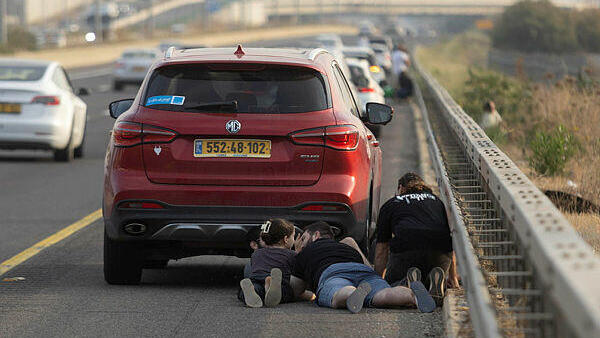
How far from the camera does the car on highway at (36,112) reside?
19.8m

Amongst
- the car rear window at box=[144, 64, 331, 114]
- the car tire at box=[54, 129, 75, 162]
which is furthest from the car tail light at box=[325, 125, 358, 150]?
the car tire at box=[54, 129, 75, 162]

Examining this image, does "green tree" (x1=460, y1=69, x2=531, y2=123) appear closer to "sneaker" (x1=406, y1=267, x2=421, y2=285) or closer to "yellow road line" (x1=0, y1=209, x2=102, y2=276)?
"yellow road line" (x1=0, y1=209, x2=102, y2=276)

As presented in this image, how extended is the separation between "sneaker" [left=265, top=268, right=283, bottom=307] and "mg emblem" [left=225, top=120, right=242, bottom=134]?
3.27ft

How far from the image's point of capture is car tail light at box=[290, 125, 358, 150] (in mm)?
8328

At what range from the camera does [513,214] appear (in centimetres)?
585

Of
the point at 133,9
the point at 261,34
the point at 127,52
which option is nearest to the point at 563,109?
the point at 127,52

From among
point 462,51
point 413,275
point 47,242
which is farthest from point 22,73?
point 462,51

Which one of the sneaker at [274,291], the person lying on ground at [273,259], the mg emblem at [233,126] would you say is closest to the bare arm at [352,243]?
the person lying on ground at [273,259]

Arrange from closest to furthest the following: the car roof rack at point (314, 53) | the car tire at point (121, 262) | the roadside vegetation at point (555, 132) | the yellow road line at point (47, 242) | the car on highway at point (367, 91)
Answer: the car tire at point (121, 262) < the car roof rack at point (314, 53) < the yellow road line at point (47, 242) < the roadside vegetation at point (555, 132) < the car on highway at point (367, 91)

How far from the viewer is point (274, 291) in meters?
7.94

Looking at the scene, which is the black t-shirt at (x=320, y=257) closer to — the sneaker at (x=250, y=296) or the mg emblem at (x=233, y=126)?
the sneaker at (x=250, y=296)

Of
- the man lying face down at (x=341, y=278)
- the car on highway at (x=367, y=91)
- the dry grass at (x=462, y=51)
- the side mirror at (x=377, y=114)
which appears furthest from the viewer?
the dry grass at (x=462, y=51)

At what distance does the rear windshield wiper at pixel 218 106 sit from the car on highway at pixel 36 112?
11.8m

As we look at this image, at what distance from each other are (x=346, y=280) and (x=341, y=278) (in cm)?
4
